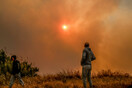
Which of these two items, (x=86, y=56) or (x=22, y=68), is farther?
(x=22, y=68)

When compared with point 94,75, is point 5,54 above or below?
above

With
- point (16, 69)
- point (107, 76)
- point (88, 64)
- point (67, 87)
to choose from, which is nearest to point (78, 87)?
point (67, 87)

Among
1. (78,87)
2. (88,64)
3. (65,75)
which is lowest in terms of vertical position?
(78,87)

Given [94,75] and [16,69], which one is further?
[94,75]

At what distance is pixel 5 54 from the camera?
72.6ft

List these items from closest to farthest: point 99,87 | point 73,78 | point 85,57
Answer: point 85,57 < point 99,87 < point 73,78

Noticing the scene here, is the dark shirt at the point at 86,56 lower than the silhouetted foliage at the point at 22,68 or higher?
lower

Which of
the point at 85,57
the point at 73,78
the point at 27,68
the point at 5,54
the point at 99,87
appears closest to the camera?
the point at 85,57

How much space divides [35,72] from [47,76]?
2.74 m

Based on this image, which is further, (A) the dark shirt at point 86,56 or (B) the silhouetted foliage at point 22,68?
(B) the silhouetted foliage at point 22,68

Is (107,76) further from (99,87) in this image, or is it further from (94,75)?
(99,87)

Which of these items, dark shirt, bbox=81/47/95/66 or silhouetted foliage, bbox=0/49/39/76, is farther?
silhouetted foliage, bbox=0/49/39/76

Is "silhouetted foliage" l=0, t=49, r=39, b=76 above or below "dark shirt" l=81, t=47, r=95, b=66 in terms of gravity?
above

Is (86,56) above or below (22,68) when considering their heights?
below
